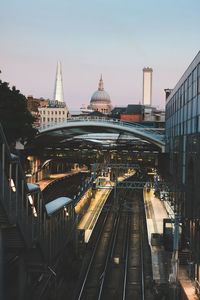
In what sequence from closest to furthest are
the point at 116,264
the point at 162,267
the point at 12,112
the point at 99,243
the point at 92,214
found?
the point at 162,267
the point at 116,264
the point at 99,243
the point at 12,112
the point at 92,214

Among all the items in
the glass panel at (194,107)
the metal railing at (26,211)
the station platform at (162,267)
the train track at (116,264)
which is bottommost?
the train track at (116,264)

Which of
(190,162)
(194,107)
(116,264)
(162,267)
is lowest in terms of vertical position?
(116,264)

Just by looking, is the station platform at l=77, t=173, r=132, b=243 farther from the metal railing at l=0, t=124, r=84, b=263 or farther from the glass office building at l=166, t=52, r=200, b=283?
the metal railing at l=0, t=124, r=84, b=263

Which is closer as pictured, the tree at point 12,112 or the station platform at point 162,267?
the station platform at point 162,267

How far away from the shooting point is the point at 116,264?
2692 centimetres

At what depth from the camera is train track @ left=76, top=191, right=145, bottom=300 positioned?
21286mm

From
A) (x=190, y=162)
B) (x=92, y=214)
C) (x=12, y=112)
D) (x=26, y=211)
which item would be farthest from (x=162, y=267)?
(x=92, y=214)

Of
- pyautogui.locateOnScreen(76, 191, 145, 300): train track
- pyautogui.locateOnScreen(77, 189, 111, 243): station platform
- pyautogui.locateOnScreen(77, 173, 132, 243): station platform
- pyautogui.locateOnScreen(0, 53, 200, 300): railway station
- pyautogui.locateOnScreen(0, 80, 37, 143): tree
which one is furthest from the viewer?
pyautogui.locateOnScreen(77, 189, 111, 243): station platform

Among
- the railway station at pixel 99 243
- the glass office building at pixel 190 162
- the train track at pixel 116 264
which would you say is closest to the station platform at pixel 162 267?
the railway station at pixel 99 243

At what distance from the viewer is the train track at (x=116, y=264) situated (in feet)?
69.8

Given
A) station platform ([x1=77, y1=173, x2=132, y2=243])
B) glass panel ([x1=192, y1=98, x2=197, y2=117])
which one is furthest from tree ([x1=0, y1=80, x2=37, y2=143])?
glass panel ([x1=192, y1=98, x2=197, y2=117])

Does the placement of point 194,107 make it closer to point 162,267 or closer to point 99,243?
point 162,267

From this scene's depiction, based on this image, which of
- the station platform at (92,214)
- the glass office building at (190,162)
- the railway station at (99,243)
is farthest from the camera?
the station platform at (92,214)

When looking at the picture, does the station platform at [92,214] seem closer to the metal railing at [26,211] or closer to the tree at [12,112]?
the metal railing at [26,211]
